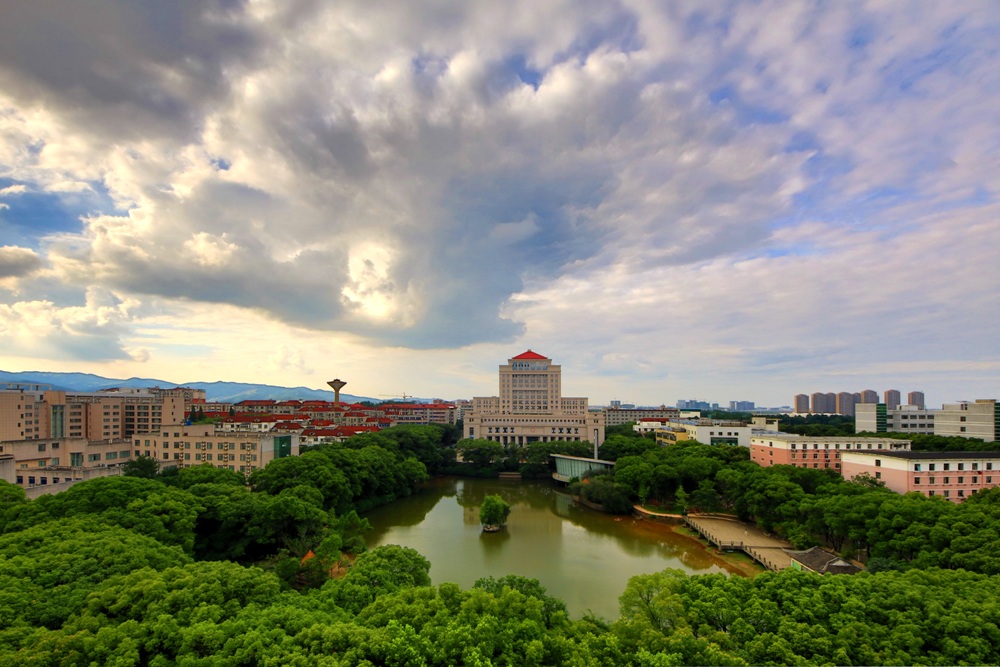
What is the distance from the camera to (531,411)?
57969 millimetres

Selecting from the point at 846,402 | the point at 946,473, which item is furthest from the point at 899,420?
the point at 846,402

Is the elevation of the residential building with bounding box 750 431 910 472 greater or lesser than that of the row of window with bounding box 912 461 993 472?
lesser

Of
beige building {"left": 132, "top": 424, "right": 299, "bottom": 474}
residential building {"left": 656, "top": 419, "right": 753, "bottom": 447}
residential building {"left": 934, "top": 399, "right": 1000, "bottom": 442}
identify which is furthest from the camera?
residential building {"left": 656, "top": 419, "right": 753, "bottom": 447}

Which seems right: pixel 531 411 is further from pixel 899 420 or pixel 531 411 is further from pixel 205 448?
pixel 205 448

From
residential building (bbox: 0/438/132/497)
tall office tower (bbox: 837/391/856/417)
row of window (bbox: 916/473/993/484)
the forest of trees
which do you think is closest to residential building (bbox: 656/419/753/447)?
row of window (bbox: 916/473/993/484)

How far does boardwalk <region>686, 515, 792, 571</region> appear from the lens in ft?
55.8

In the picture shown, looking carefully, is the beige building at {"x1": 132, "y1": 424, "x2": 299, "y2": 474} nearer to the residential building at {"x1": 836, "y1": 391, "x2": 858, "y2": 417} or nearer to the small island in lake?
the small island in lake

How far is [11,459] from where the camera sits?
17500 millimetres

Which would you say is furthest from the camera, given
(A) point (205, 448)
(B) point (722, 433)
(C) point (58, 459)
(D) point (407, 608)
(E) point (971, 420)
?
(B) point (722, 433)

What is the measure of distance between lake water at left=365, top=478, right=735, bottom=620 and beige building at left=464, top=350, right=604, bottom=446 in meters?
21.3

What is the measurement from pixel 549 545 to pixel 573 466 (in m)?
14.0

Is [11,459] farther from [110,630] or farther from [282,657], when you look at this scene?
[282,657]

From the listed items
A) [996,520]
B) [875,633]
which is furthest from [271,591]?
[996,520]

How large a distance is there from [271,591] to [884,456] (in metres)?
24.1
